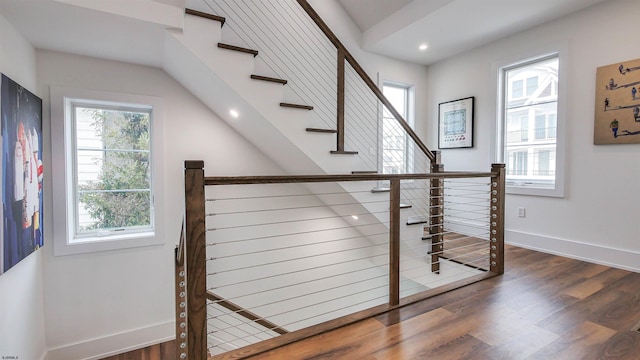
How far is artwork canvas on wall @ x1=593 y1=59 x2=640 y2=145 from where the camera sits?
2.84m

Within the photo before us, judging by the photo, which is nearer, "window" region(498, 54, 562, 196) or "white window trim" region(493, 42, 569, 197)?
"white window trim" region(493, 42, 569, 197)

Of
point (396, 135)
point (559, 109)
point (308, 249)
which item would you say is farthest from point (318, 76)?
point (559, 109)

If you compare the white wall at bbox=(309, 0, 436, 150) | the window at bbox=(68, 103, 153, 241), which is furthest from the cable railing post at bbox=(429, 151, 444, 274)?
the window at bbox=(68, 103, 153, 241)

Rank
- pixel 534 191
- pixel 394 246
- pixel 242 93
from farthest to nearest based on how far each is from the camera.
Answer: pixel 534 191 → pixel 242 93 → pixel 394 246

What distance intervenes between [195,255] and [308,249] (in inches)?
112

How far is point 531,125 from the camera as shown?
368 centimetres

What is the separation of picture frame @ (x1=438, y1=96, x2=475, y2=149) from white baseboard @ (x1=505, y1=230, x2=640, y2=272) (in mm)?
1401

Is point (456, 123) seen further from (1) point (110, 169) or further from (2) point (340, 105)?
(1) point (110, 169)

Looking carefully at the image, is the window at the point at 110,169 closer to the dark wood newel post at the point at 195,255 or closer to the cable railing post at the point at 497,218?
the dark wood newel post at the point at 195,255

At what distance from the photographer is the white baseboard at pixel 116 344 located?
2816 mm

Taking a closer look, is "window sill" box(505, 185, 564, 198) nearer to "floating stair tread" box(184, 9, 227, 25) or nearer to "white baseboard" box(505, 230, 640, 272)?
"white baseboard" box(505, 230, 640, 272)

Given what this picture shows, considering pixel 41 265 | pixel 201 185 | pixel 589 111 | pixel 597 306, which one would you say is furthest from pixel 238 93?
pixel 589 111

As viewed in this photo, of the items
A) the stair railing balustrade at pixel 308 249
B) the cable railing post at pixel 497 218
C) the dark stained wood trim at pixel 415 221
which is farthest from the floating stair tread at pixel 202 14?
the cable railing post at pixel 497 218

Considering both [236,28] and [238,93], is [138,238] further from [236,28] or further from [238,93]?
[236,28]
